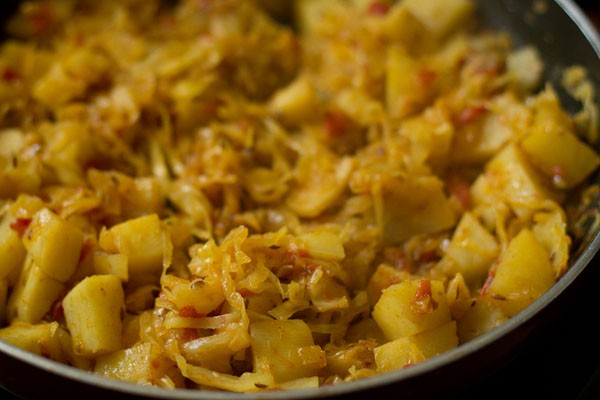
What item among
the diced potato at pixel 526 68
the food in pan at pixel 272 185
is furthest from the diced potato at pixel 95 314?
the diced potato at pixel 526 68

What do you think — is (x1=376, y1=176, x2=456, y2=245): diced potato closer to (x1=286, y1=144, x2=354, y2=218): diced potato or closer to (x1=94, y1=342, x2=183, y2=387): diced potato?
(x1=286, y1=144, x2=354, y2=218): diced potato

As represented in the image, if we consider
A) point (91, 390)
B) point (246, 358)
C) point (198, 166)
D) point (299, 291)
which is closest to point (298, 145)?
point (198, 166)

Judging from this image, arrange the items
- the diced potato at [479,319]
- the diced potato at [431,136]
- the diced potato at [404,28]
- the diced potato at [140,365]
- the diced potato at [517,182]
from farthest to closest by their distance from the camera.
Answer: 1. the diced potato at [404,28]
2. the diced potato at [431,136]
3. the diced potato at [517,182]
4. the diced potato at [479,319]
5. the diced potato at [140,365]

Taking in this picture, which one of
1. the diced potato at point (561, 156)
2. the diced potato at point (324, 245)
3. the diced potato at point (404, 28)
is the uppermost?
the diced potato at point (404, 28)

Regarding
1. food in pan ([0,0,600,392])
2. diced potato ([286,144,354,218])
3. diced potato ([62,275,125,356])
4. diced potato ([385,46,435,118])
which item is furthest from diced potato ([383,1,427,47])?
diced potato ([62,275,125,356])

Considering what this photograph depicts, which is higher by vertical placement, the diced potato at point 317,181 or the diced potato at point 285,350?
the diced potato at point 317,181

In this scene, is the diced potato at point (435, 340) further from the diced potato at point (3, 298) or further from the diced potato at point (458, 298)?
the diced potato at point (3, 298)
